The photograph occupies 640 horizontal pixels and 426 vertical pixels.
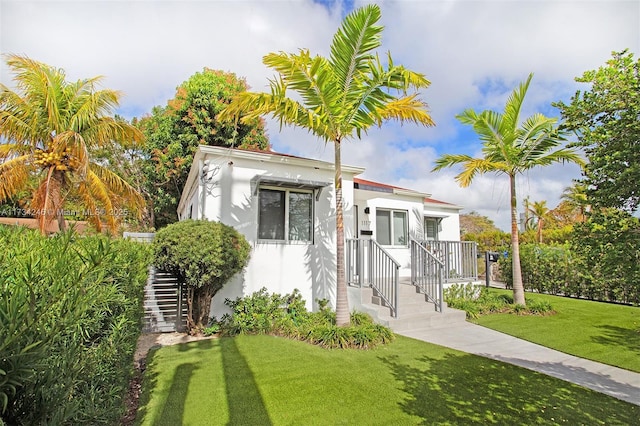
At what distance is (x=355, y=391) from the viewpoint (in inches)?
181

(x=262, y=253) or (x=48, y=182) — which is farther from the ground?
(x=48, y=182)

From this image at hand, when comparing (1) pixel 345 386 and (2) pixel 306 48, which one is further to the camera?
(2) pixel 306 48

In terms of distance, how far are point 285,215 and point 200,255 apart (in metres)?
2.90

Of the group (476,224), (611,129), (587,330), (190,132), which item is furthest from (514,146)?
(476,224)

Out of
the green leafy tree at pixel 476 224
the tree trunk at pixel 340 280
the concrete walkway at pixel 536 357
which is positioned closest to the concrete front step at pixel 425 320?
the concrete walkway at pixel 536 357

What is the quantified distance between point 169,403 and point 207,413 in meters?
0.67

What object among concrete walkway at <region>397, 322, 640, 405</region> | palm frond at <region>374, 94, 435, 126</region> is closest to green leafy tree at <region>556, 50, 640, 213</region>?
concrete walkway at <region>397, 322, 640, 405</region>

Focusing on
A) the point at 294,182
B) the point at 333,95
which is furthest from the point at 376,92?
the point at 294,182

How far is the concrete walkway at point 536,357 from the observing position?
496 cm

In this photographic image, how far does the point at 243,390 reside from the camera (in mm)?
4633

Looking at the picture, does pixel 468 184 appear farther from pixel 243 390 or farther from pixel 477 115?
pixel 243 390

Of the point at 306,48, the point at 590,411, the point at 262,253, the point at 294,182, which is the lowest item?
the point at 590,411

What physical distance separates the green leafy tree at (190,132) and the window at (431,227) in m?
11.1

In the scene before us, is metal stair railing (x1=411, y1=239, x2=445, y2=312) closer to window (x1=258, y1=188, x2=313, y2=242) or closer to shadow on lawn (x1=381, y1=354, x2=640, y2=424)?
window (x1=258, y1=188, x2=313, y2=242)
